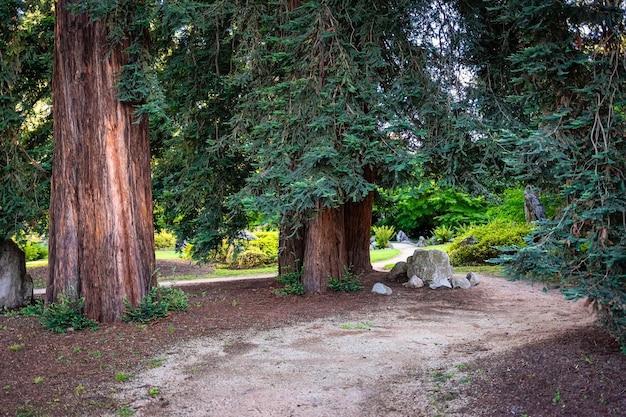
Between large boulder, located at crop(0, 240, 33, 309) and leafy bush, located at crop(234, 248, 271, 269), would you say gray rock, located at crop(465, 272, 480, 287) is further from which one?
leafy bush, located at crop(234, 248, 271, 269)

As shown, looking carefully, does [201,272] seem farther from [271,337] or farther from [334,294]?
[271,337]

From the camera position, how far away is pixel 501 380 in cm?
442

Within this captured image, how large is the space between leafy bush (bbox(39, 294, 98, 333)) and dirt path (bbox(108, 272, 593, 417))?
5.04 ft

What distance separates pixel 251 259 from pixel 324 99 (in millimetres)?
11240

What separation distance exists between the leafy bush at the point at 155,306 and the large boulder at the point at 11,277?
2.79 meters

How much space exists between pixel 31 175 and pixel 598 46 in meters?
8.18

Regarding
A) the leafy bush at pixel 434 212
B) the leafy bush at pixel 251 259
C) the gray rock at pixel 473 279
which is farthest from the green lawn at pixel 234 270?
the gray rock at pixel 473 279

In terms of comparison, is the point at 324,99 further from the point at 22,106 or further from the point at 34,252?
the point at 34,252

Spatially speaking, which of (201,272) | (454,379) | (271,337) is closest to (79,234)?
(271,337)

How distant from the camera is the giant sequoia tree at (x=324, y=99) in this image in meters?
7.57

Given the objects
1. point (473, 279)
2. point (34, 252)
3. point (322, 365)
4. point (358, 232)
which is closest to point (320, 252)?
point (358, 232)

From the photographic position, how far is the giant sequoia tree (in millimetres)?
7570

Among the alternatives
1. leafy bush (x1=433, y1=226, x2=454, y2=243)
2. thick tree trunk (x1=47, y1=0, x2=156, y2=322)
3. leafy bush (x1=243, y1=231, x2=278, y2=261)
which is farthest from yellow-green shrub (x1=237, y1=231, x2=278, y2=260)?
thick tree trunk (x1=47, y1=0, x2=156, y2=322)

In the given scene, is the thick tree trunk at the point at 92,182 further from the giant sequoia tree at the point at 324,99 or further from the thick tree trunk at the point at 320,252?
the thick tree trunk at the point at 320,252
